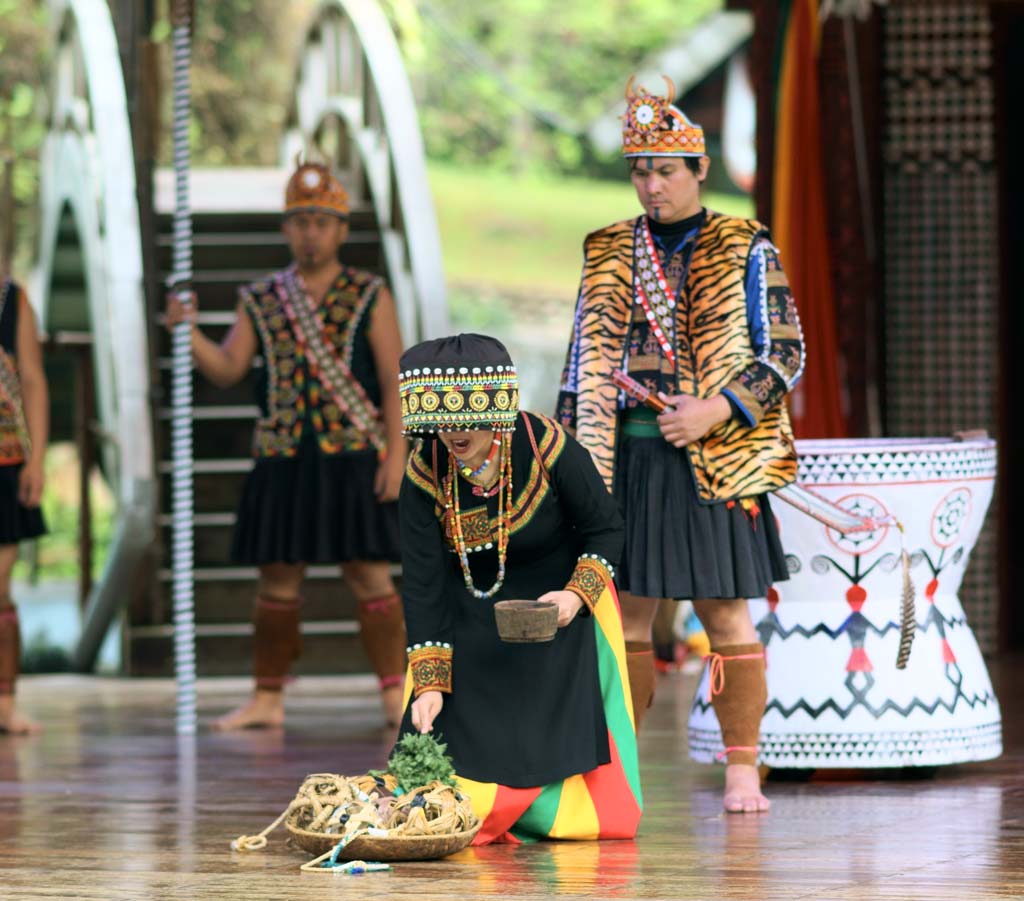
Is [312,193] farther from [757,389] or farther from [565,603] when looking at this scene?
[565,603]

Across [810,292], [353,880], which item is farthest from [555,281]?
[353,880]

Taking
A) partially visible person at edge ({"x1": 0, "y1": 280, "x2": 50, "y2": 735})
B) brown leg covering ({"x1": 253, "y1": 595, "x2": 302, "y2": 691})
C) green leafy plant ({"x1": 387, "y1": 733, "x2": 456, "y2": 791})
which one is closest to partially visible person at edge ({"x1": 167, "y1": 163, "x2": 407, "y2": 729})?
brown leg covering ({"x1": 253, "y1": 595, "x2": 302, "y2": 691})

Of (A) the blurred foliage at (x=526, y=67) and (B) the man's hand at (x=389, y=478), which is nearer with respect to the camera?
(B) the man's hand at (x=389, y=478)

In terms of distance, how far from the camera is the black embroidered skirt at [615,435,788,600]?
4383mm

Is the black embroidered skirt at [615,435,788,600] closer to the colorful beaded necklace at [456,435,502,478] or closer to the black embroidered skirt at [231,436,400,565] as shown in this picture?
the colorful beaded necklace at [456,435,502,478]

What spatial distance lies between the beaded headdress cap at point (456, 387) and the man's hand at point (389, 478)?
2.20m

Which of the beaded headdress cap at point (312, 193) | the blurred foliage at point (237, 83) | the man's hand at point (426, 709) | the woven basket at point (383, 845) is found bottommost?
the woven basket at point (383, 845)

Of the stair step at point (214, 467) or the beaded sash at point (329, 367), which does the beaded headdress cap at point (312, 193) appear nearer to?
the beaded sash at point (329, 367)

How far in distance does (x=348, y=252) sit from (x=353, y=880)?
5133mm

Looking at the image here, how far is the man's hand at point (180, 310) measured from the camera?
5969 millimetres

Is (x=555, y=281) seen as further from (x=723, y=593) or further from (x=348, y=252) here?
(x=723, y=593)

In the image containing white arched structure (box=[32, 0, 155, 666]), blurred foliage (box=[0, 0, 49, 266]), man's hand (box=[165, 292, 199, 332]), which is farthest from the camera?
blurred foliage (box=[0, 0, 49, 266])

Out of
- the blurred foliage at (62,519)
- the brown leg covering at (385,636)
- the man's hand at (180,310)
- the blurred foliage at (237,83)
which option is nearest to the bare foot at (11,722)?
the brown leg covering at (385,636)

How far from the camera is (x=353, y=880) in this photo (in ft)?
11.8
